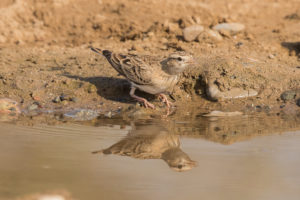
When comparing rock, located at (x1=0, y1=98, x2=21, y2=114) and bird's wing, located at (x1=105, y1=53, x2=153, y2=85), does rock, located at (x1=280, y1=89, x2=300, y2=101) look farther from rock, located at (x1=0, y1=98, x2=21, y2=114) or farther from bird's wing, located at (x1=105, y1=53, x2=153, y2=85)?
rock, located at (x1=0, y1=98, x2=21, y2=114)

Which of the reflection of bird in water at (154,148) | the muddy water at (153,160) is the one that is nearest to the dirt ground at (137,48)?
the muddy water at (153,160)

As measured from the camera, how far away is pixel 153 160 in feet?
15.2

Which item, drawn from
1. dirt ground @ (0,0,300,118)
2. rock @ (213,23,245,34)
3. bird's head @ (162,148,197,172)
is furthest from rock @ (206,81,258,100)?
bird's head @ (162,148,197,172)

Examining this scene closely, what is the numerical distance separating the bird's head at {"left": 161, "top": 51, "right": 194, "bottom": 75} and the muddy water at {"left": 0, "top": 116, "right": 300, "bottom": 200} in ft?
2.67

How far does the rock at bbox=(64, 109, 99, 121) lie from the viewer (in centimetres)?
652

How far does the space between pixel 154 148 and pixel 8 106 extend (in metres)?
2.67

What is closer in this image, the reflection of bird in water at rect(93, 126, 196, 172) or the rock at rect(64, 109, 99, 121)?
the reflection of bird in water at rect(93, 126, 196, 172)

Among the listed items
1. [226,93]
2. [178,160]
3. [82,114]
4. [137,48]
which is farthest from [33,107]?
[178,160]

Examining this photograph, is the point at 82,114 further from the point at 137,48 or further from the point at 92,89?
the point at 137,48

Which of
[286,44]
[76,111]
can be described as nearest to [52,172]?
[76,111]

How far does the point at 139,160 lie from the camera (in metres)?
4.61

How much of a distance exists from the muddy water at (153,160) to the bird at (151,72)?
0.74 meters

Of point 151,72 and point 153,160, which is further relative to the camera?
point 151,72

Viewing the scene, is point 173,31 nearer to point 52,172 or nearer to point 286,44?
point 286,44
